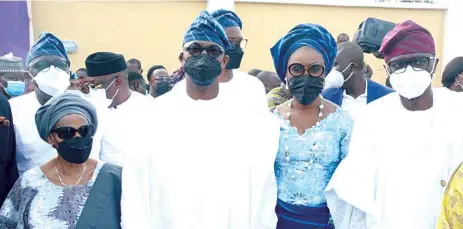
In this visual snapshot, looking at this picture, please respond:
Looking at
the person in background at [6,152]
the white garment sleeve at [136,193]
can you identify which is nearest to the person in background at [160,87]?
the person in background at [6,152]

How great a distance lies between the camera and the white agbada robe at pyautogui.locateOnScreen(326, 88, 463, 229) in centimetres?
312

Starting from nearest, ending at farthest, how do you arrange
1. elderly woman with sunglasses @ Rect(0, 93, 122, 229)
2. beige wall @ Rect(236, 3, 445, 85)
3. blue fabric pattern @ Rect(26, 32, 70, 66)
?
elderly woman with sunglasses @ Rect(0, 93, 122, 229) < blue fabric pattern @ Rect(26, 32, 70, 66) < beige wall @ Rect(236, 3, 445, 85)

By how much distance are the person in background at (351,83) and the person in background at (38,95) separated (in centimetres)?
221

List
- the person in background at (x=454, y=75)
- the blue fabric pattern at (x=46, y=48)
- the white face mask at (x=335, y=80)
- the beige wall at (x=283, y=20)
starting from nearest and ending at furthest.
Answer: the blue fabric pattern at (x=46, y=48), the white face mask at (x=335, y=80), the person in background at (x=454, y=75), the beige wall at (x=283, y=20)

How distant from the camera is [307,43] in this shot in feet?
10.9

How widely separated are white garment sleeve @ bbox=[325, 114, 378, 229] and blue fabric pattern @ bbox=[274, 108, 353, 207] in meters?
0.07

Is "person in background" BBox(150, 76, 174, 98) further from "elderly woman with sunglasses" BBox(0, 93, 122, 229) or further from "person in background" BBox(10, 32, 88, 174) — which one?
"elderly woman with sunglasses" BBox(0, 93, 122, 229)

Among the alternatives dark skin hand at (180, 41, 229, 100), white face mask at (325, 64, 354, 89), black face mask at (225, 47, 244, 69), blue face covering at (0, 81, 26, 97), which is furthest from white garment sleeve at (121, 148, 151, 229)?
white face mask at (325, 64, 354, 89)

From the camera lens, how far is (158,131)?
3.25m

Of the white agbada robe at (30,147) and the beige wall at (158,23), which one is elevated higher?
the beige wall at (158,23)

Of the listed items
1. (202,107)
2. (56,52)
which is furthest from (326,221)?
(56,52)

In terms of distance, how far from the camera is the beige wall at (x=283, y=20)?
12023 millimetres

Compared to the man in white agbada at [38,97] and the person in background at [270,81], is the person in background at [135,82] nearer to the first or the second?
the person in background at [270,81]

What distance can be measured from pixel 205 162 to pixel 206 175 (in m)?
0.08
